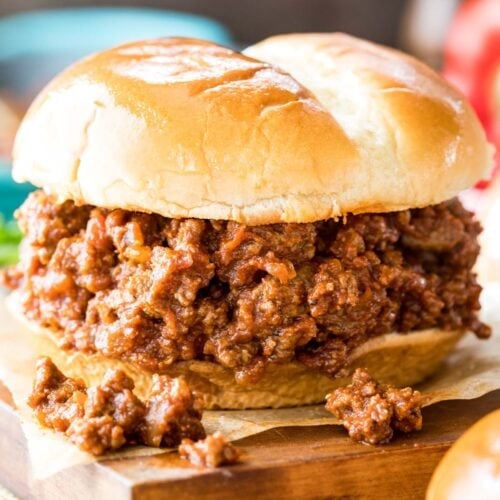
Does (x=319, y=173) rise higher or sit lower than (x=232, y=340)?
higher

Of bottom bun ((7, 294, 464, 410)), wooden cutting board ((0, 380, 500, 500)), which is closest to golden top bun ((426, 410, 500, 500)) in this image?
wooden cutting board ((0, 380, 500, 500))

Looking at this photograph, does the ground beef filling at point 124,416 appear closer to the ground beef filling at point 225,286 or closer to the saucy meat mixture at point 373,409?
the ground beef filling at point 225,286

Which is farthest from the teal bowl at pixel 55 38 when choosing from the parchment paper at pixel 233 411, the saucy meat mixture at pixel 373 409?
the saucy meat mixture at pixel 373 409

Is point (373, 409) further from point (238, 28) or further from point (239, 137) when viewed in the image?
point (238, 28)

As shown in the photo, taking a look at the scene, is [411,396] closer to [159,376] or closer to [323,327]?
[323,327]

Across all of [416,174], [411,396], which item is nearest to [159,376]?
[411,396]
